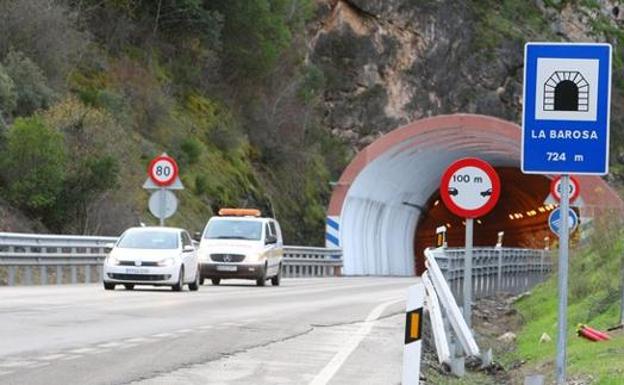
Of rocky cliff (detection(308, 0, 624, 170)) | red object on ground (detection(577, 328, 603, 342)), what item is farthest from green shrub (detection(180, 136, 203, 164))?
red object on ground (detection(577, 328, 603, 342))

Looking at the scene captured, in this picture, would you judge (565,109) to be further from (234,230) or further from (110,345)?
(234,230)

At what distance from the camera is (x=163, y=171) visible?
3428cm

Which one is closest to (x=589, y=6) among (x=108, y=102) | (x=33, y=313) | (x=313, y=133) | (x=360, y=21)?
(x=360, y=21)

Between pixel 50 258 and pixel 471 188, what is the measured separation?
16486 millimetres

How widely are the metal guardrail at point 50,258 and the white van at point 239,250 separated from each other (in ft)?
8.62

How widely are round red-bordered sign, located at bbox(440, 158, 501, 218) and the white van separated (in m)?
17.7

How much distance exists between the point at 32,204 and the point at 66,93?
32.5 feet

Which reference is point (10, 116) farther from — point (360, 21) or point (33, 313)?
point (360, 21)

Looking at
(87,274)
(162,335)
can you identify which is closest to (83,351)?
(162,335)

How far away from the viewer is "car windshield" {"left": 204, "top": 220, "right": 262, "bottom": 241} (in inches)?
1441

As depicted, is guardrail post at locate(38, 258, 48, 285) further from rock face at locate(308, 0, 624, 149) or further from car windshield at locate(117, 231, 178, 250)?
rock face at locate(308, 0, 624, 149)

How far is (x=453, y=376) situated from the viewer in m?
14.2

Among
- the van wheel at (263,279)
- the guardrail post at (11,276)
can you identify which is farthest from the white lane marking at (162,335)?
the van wheel at (263,279)

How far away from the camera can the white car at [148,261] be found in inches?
1136
